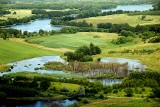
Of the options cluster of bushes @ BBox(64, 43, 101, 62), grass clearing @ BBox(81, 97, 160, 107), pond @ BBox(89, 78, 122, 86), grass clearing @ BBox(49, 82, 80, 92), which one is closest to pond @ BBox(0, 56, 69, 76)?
cluster of bushes @ BBox(64, 43, 101, 62)

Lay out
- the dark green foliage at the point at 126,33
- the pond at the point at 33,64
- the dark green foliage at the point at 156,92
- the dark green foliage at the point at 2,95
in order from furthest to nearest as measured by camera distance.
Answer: the dark green foliage at the point at 126,33 < the pond at the point at 33,64 < the dark green foliage at the point at 2,95 < the dark green foliage at the point at 156,92

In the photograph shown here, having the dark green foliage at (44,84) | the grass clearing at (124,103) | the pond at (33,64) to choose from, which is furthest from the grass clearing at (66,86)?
the pond at (33,64)

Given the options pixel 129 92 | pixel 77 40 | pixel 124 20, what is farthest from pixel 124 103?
pixel 124 20

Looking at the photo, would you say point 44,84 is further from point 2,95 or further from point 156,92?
point 156,92

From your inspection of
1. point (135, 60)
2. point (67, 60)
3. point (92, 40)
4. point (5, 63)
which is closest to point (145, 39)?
point (92, 40)

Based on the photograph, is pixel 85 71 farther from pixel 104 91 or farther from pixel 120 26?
pixel 120 26

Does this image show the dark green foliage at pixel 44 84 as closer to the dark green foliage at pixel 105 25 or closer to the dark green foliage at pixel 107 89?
the dark green foliage at pixel 107 89
